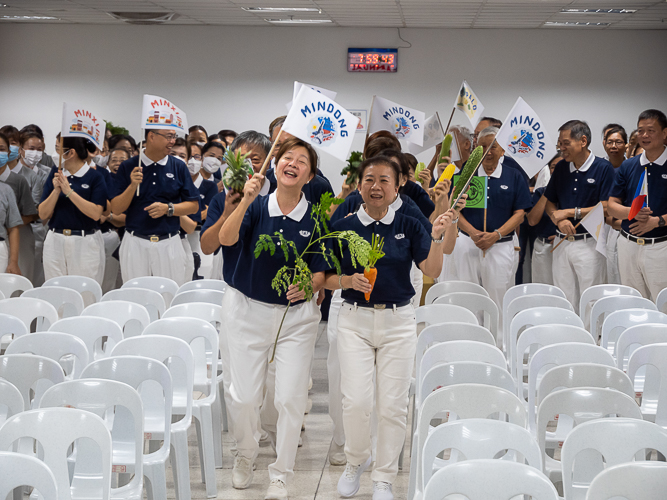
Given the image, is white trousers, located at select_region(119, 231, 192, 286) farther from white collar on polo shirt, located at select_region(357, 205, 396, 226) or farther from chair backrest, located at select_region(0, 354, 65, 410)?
chair backrest, located at select_region(0, 354, 65, 410)

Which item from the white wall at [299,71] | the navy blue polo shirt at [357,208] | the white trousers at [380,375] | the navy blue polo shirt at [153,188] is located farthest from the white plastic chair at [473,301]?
the white wall at [299,71]

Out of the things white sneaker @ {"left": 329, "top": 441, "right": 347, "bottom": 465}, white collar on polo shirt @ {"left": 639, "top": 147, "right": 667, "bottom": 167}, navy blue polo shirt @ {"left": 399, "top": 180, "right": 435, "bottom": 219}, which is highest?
white collar on polo shirt @ {"left": 639, "top": 147, "right": 667, "bottom": 167}

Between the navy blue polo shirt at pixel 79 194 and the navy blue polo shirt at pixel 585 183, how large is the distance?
433cm

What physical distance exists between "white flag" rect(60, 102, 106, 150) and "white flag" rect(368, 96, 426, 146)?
8.13 ft

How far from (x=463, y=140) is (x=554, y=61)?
16.1 ft

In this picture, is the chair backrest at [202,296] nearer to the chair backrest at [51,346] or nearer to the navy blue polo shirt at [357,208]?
the navy blue polo shirt at [357,208]

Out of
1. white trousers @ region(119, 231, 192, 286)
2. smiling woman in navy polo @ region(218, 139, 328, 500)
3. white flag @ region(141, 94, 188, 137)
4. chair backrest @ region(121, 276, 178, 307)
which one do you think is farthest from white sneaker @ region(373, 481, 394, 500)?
white flag @ region(141, 94, 188, 137)

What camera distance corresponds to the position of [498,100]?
11.2m

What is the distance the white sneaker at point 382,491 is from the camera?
3631mm

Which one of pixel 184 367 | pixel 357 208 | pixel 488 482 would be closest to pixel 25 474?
pixel 488 482

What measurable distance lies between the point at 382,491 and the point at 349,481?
21 cm

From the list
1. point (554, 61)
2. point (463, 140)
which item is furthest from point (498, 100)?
point (463, 140)

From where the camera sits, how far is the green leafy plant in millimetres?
3473

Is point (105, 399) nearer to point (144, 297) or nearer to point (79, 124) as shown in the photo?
point (144, 297)
